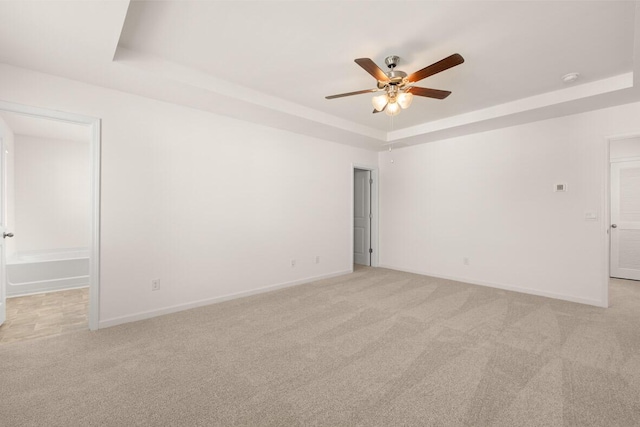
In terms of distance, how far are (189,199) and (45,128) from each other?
3523mm

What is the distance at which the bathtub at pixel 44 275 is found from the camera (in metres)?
4.19

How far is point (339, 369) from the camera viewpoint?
2.20m

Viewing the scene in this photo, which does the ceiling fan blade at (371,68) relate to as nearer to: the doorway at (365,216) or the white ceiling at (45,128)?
the doorway at (365,216)

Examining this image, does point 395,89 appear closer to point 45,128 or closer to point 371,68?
point 371,68

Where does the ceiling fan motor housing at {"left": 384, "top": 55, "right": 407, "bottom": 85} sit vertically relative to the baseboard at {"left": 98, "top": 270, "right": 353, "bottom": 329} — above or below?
above

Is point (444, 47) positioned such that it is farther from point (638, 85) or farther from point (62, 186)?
point (62, 186)

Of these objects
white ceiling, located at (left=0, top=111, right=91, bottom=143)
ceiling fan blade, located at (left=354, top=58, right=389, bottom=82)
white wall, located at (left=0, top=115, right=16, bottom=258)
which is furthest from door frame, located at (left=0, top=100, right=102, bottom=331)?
white wall, located at (left=0, top=115, right=16, bottom=258)

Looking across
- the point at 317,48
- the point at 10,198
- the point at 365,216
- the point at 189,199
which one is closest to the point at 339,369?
the point at 189,199

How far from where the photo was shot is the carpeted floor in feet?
5.67

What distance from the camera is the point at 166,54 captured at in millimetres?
2750

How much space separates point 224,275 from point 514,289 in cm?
432

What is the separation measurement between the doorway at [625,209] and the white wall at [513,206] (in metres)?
1.91

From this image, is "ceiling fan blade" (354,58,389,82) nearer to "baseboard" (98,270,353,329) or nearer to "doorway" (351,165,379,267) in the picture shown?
"baseboard" (98,270,353,329)

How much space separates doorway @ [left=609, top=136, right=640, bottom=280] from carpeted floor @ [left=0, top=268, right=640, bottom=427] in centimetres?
230
